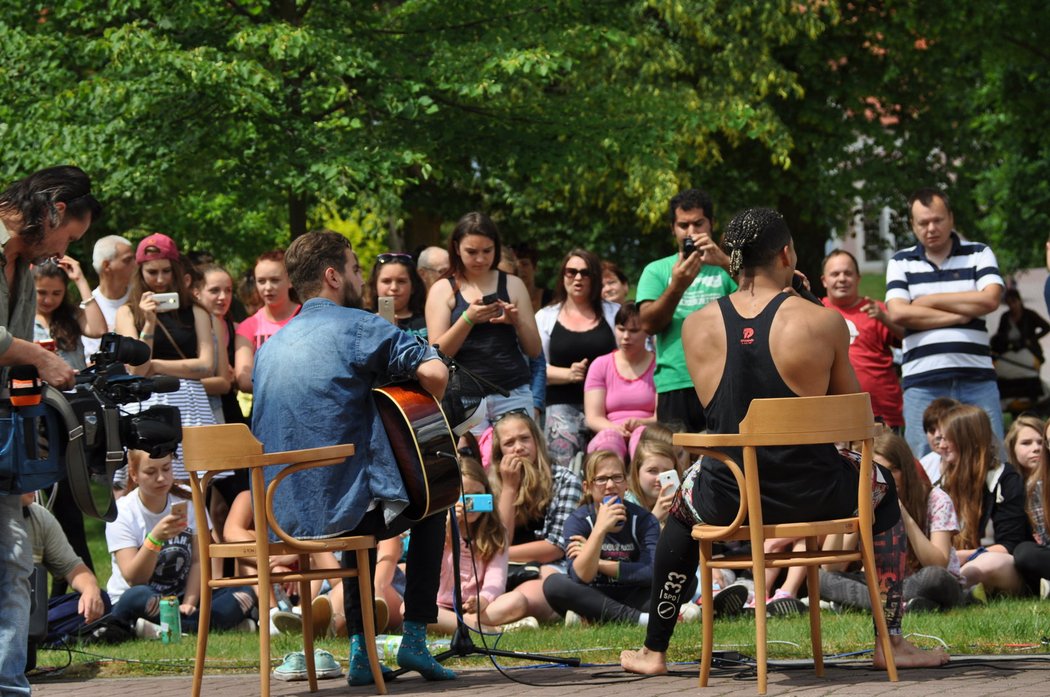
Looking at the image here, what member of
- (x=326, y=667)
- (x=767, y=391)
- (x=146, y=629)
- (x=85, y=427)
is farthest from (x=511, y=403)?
(x=85, y=427)

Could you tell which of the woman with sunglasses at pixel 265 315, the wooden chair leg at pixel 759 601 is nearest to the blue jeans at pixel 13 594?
the wooden chair leg at pixel 759 601

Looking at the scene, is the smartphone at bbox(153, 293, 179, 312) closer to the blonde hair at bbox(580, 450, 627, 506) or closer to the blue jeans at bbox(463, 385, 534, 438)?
the blue jeans at bbox(463, 385, 534, 438)

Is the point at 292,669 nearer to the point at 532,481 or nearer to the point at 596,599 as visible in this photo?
the point at 596,599

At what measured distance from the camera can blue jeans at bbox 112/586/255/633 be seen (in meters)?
8.73

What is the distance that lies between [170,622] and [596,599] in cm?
236

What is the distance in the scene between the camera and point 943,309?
31.2 feet

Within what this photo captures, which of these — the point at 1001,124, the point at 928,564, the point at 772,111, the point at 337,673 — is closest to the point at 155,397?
the point at 337,673

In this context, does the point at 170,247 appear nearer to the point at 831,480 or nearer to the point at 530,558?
the point at 530,558

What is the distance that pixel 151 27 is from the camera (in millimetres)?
13430

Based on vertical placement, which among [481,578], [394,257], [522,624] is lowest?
[522,624]

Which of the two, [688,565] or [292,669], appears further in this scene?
[292,669]

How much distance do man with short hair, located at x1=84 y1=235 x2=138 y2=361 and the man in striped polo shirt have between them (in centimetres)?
500

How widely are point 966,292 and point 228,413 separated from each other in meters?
4.88

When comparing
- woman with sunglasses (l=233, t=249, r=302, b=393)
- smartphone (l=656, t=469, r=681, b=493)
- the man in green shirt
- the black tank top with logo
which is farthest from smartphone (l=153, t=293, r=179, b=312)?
the black tank top with logo
